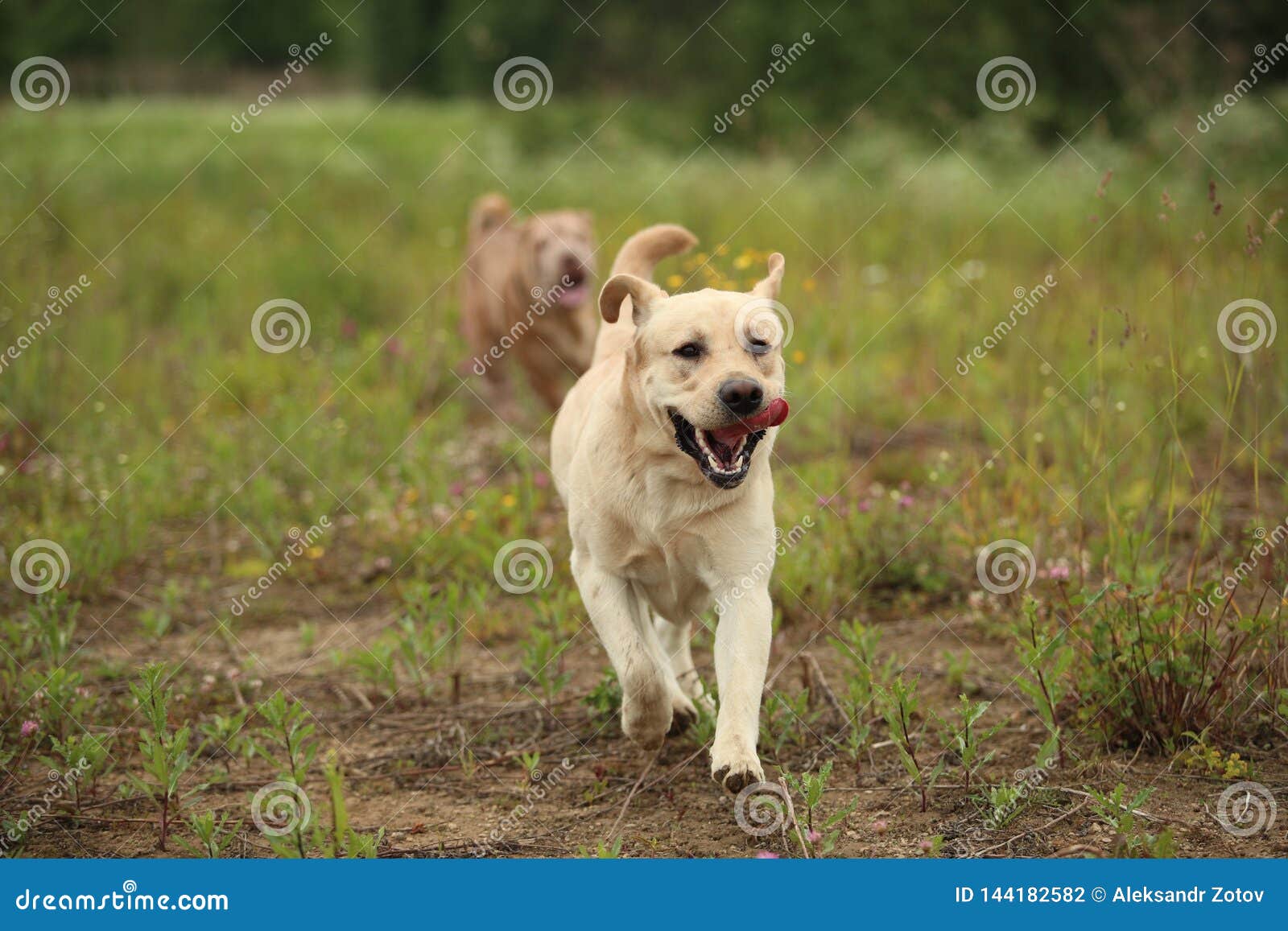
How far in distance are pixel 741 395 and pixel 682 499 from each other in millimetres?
464

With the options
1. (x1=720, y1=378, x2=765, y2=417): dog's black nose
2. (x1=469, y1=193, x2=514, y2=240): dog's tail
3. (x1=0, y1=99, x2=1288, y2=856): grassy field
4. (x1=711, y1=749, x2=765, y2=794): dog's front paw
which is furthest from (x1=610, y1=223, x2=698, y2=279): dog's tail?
(x1=469, y1=193, x2=514, y2=240): dog's tail

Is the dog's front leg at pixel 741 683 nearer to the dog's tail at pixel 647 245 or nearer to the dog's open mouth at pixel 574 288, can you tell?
the dog's tail at pixel 647 245

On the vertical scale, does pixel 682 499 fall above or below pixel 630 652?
above

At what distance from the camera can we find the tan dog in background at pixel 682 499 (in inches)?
125

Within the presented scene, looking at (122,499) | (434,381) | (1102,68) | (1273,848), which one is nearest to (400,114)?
(1102,68)

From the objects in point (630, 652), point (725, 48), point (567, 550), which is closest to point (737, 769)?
point (630, 652)

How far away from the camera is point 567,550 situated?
5.16 meters

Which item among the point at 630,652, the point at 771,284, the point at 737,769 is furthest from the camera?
the point at 771,284

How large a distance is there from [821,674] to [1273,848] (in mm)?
1456

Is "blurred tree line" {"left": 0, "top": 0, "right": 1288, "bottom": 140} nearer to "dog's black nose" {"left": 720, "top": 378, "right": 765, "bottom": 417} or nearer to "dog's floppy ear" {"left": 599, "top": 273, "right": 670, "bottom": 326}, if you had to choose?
"dog's floppy ear" {"left": 599, "top": 273, "right": 670, "bottom": 326}

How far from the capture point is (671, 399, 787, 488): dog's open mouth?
3217mm

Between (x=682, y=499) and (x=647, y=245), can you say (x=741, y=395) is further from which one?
(x=647, y=245)

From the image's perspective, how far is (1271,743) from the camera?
140 inches

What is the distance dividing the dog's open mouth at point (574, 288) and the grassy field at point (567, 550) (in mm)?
822
